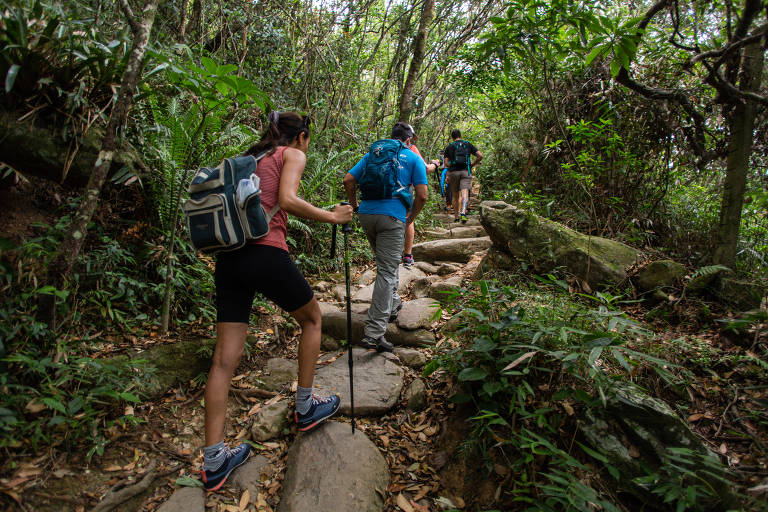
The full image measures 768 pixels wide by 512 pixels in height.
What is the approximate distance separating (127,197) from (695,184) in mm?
9342

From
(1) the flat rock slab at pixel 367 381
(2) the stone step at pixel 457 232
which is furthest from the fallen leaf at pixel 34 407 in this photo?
(2) the stone step at pixel 457 232

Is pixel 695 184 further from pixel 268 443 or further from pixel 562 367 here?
pixel 268 443

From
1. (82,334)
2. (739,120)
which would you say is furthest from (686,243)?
(82,334)

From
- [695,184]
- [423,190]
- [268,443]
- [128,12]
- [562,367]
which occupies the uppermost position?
[128,12]

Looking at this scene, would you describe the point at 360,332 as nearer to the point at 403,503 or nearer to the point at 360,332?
the point at 360,332

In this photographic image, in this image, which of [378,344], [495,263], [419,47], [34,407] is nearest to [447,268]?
[495,263]

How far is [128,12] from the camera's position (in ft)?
8.89

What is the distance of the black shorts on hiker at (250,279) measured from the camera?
7.14 feet

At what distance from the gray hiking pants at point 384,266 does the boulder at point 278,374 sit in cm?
80

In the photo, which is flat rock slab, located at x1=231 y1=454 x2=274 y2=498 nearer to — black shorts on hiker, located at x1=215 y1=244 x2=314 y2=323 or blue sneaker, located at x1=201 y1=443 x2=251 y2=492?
blue sneaker, located at x1=201 y1=443 x2=251 y2=492

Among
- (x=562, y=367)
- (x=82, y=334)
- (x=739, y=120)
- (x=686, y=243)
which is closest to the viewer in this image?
(x=562, y=367)

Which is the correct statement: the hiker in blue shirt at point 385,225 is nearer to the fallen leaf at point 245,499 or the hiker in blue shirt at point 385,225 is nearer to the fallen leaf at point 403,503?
the fallen leaf at point 403,503

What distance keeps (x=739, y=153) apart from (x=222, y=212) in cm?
444

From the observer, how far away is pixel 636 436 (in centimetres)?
195
